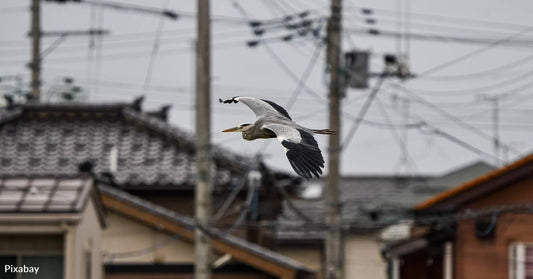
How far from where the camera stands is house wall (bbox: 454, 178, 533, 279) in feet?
87.8

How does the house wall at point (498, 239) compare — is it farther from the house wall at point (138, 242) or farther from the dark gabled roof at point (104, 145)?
the house wall at point (138, 242)

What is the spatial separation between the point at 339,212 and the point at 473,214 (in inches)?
109

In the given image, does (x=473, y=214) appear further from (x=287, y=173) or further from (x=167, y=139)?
(x=167, y=139)

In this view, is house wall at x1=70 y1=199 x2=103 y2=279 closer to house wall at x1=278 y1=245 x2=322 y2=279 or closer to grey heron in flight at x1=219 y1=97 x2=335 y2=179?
grey heron in flight at x1=219 y1=97 x2=335 y2=179

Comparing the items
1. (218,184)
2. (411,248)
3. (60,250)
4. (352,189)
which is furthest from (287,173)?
(352,189)

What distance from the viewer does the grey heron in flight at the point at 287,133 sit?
429 inches

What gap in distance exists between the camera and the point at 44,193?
21.7 meters

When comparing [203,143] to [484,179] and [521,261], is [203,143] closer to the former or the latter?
[484,179]

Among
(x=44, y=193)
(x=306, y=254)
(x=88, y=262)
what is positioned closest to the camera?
(x=44, y=193)

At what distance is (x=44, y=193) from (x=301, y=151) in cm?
1130

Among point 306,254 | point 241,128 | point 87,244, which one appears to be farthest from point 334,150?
point 241,128

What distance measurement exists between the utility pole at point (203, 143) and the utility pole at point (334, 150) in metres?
2.77

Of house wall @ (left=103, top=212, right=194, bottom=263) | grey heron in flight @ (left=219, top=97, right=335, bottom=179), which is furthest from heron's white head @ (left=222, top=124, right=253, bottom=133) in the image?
house wall @ (left=103, top=212, right=194, bottom=263)

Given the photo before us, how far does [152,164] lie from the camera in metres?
30.2
